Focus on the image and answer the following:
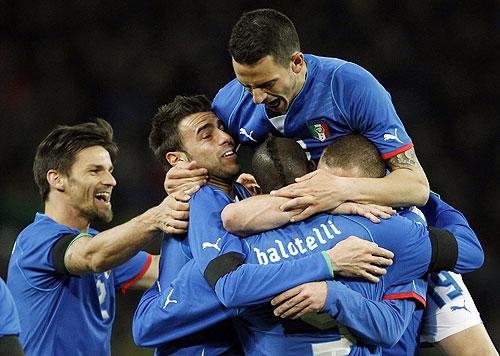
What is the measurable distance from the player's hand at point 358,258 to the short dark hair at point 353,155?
0.36m

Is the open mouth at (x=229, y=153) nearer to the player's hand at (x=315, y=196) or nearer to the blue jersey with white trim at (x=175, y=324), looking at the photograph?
the blue jersey with white trim at (x=175, y=324)

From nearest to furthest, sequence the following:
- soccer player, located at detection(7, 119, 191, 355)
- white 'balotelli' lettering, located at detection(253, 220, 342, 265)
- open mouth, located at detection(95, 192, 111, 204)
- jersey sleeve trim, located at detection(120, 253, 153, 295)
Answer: white 'balotelli' lettering, located at detection(253, 220, 342, 265)
soccer player, located at detection(7, 119, 191, 355)
open mouth, located at detection(95, 192, 111, 204)
jersey sleeve trim, located at detection(120, 253, 153, 295)

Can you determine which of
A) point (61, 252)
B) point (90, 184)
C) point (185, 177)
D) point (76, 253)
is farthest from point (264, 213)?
point (90, 184)

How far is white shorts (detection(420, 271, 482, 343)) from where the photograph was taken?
3.73m

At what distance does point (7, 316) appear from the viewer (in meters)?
2.99

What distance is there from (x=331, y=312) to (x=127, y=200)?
200 inches

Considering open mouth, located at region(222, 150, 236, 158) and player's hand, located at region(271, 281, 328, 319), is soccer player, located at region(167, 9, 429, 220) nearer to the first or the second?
open mouth, located at region(222, 150, 236, 158)

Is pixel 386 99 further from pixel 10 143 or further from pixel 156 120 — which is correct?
pixel 10 143

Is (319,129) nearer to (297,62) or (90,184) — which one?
(297,62)

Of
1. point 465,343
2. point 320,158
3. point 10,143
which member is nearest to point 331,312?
point 320,158

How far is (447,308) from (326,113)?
102cm

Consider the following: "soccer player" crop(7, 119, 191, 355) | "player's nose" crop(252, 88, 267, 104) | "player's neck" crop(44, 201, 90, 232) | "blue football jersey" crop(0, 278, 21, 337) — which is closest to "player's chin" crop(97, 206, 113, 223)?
"soccer player" crop(7, 119, 191, 355)

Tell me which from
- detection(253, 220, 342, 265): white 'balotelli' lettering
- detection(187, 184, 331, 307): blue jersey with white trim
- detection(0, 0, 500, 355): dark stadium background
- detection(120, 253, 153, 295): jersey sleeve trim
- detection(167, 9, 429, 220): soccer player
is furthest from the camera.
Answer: detection(0, 0, 500, 355): dark stadium background

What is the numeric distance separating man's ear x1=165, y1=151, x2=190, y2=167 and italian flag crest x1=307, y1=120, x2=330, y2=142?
22.5 inches
